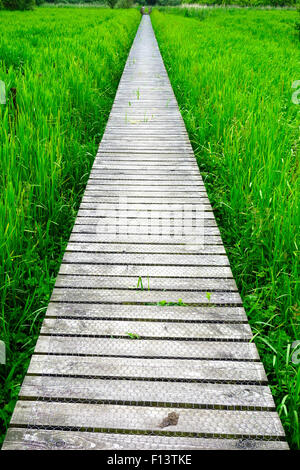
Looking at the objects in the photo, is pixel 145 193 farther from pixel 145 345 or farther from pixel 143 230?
pixel 145 345

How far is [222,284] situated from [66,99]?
278 centimetres

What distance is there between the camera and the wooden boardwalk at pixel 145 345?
140cm

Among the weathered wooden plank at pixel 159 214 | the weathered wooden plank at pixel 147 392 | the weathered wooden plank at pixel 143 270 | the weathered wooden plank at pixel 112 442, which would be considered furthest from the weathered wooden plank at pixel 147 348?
the weathered wooden plank at pixel 159 214

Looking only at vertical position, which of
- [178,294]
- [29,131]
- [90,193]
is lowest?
[178,294]

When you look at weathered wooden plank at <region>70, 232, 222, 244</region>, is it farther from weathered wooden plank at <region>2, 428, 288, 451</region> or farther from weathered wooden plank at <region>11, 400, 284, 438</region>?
weathered wooden plank at <region>2, 428, 288, 451</region>

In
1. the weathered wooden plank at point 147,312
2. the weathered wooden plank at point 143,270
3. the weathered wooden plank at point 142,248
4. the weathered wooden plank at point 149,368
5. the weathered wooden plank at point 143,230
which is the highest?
the weathered wooden plank at point 143,230

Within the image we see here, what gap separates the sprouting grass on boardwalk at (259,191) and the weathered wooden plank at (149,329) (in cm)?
14

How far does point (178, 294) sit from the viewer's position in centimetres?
209

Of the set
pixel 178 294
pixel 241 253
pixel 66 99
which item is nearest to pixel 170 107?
pixel 66 99

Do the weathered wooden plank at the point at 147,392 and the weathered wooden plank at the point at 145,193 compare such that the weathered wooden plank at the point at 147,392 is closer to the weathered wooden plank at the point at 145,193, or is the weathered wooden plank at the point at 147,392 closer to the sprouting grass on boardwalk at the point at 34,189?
the sprouting grass on boardwalk at the point at 34,189

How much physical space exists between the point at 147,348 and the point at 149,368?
12 cm

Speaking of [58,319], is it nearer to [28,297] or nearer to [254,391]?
[28,297]

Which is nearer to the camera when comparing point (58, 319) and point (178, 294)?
point (58, 319)

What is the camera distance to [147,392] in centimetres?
154
